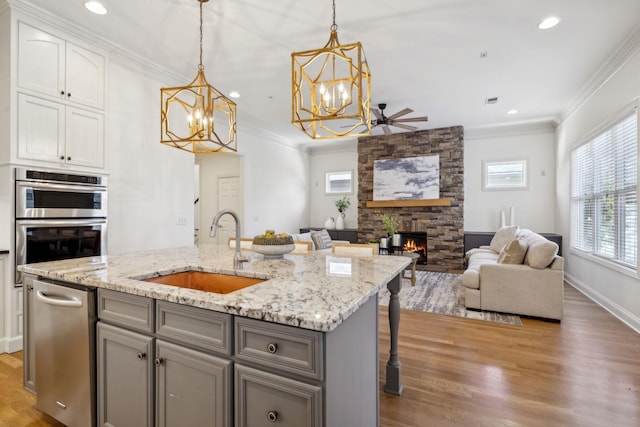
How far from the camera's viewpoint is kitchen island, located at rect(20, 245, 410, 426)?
996mm

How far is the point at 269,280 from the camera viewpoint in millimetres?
1521

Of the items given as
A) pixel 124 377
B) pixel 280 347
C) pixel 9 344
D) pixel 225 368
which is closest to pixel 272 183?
pixel 9 344

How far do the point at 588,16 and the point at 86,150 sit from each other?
4935 mm

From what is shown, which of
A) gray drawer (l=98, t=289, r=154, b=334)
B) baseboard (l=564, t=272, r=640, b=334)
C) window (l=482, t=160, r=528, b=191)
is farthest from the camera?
window (l=482, t=160, r=528, b=191)

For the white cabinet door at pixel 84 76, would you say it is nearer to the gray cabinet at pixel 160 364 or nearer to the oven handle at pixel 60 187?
the oven handle at pixel 60 187

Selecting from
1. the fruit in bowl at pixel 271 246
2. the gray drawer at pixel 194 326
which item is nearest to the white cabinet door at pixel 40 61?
the fruit in bowl at pixel 271 246

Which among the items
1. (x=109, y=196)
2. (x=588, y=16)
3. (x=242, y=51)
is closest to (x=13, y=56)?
(x=109, y=196)

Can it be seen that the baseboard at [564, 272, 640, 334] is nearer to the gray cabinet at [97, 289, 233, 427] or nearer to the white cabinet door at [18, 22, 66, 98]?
the gray cabinet at [97, 289, 233, 427]

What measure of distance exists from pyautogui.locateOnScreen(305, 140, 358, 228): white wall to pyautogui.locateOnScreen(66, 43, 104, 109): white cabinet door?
5.62 meters

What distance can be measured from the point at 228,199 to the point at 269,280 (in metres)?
5.19

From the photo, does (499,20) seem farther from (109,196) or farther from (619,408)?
(109,196)

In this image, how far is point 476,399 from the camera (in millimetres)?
2018

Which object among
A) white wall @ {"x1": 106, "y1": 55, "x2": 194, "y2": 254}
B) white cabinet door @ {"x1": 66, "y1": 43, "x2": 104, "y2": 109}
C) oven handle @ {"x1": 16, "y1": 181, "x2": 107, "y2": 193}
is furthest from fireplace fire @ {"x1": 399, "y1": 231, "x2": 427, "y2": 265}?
white cabinet door @ {"x1": 66, "y1": 43, "x2": 104, "y2": 109}

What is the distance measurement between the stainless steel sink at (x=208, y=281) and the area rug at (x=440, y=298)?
2.68 m
